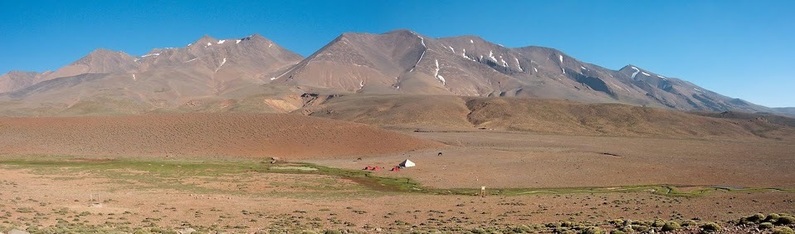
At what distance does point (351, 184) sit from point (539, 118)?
116778 millimetres

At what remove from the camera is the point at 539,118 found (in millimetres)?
152625

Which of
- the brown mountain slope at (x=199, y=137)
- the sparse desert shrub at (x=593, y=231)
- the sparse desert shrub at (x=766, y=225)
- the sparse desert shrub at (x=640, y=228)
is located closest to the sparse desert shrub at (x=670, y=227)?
the sparse desert shrub at (x=640, y=228)

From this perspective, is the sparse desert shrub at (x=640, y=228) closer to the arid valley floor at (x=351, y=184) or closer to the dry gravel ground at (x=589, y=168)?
the arid valley floor at (x=351, y=184)

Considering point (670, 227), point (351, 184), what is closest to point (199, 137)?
point (351, 184)

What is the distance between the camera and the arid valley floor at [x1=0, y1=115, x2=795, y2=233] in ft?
82.0

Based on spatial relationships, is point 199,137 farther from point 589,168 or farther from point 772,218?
point 772,218

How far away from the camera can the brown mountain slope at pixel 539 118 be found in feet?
456

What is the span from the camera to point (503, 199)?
115 feet

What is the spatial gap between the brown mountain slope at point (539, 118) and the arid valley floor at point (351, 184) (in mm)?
52659

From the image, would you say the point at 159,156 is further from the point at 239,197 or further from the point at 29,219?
the point at 29,219

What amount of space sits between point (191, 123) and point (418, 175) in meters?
50.0

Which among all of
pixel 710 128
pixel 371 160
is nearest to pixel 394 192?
pixel 371 160

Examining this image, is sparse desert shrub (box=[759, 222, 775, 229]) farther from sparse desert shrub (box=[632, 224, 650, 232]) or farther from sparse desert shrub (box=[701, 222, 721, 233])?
sparse desert shrub (box=[632, 224, 650, 232])

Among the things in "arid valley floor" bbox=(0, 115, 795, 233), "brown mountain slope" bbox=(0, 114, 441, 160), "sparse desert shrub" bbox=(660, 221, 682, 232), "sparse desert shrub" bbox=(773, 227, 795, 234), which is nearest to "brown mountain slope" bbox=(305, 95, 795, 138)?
"brown mountain slope" bbox=(0, 114, 441, 160)
